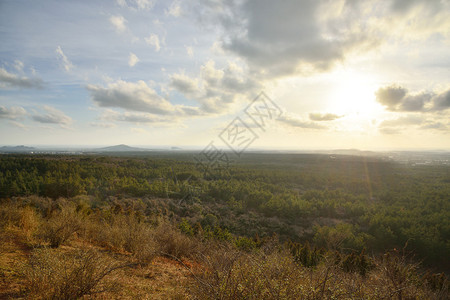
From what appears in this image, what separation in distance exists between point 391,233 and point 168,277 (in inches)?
764

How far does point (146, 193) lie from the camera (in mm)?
25453

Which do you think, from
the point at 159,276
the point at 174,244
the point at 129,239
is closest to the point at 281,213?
the point at 174,244

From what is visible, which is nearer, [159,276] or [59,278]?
[59,278]

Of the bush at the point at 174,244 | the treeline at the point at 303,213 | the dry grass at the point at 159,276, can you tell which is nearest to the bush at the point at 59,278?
the dry grass at the point at 159,276

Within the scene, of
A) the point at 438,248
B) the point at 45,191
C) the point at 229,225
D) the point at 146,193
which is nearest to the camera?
the point at 438,248

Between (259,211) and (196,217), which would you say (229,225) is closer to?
(196,217)

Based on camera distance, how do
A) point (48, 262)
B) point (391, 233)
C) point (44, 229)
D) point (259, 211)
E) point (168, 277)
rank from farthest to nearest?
point (259, 211), point (391, 233), point (44, 229), point (168, 277), point (48, 262)

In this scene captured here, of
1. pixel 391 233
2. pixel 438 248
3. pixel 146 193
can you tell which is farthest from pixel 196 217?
pixel 438 248

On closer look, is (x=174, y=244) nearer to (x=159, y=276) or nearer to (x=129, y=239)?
(x=129, y=239)

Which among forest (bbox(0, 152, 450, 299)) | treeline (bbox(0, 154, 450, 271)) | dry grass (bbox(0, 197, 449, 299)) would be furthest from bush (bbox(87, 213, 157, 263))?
treeline (bbox(0, 154, 450, 271))

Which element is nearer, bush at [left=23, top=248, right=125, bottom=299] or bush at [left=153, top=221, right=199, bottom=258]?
bush at [left=23, top=248, right=125, bottom=299]

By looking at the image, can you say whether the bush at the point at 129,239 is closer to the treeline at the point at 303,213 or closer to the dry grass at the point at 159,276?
the dry grass at the point at 159,276

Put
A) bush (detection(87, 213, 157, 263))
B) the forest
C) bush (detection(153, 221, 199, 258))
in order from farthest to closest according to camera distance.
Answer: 1. the forest
2. bush (detection(153, 221, 199, 258))
3. bush (detection(87, 213, 157, 263))

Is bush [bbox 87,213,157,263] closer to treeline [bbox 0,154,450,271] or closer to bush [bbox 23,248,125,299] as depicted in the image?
bush [bbox 23,248,125,299]
